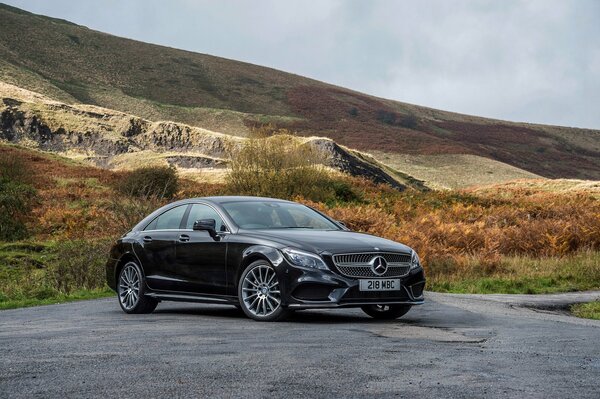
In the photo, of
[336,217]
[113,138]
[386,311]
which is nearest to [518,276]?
[336,217]

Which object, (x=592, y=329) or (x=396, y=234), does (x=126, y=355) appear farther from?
(x=396, y=234)

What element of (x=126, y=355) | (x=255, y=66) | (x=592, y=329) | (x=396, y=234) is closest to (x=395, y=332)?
(x=592, y=329)

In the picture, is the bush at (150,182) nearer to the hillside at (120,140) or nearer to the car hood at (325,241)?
the hillside at (120,140)

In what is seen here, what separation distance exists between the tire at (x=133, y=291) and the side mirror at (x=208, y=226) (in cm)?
157

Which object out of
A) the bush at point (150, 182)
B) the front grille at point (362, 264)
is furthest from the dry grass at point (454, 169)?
the front grille at point (362, 264)

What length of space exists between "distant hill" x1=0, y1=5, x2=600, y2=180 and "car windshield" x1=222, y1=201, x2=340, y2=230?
208ft

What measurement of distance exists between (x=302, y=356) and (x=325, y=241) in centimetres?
344

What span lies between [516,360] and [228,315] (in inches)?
213

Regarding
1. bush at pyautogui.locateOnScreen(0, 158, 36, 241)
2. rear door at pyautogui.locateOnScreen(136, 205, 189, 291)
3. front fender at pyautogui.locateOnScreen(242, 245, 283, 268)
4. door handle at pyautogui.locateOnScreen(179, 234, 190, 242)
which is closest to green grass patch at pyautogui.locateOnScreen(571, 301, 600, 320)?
front fender at pyautogui.locateOnScreen(242, 245, 283, 268)

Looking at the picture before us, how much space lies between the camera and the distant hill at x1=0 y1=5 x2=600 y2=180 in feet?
266

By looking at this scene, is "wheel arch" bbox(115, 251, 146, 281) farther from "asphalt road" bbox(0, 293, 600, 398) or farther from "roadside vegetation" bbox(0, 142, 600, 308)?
"roadside vegetation" bbox(0, 142, 600, 308)

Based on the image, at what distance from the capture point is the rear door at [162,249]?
13523 millimetres

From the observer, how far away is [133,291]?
1408 centimetres

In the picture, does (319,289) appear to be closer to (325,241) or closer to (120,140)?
(325,241)
